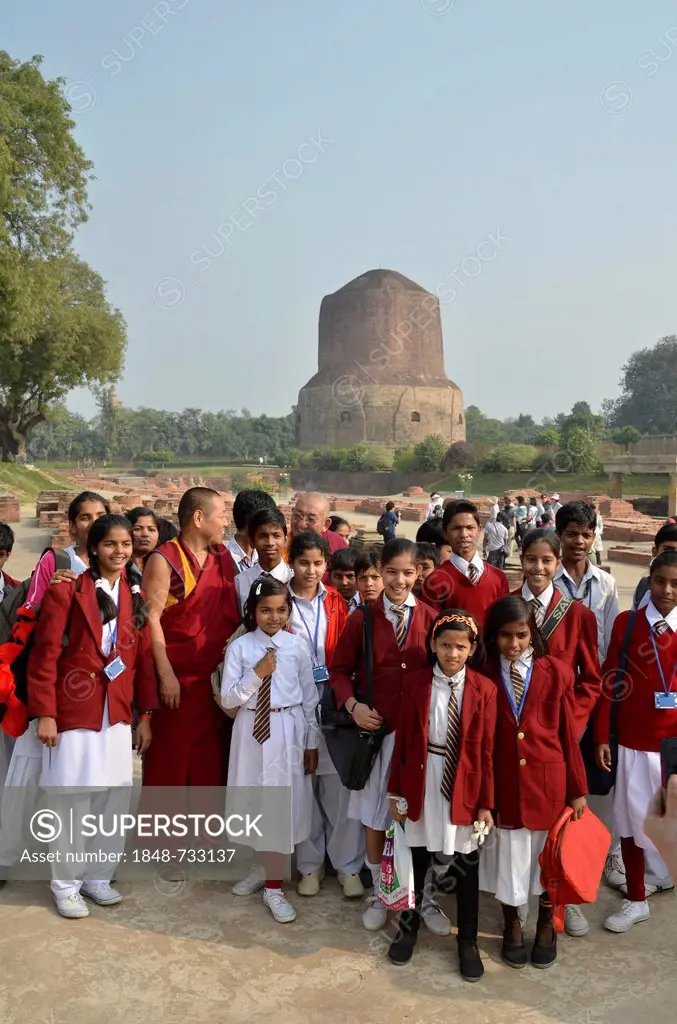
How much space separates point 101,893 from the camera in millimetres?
2676

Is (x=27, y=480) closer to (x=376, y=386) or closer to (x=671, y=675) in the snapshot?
(x=671, y=675)

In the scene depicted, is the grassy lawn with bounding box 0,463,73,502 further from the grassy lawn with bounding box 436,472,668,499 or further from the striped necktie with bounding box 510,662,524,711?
the striped necktie with bounding box 510,662,524,711

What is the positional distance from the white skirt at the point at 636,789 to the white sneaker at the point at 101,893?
170 centimetres

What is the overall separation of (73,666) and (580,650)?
66.3 inches

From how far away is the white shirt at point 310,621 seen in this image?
2873 millimetres

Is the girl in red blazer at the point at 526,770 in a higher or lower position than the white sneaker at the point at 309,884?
higher

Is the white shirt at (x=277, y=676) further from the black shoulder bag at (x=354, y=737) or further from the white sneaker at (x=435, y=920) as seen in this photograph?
the white sneaker at (x=435, y=920)

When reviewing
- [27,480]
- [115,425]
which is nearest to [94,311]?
[27,480]

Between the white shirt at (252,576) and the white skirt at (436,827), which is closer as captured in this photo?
the white skirt at (436,827)

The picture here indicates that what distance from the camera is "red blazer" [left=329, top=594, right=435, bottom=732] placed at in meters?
2.64

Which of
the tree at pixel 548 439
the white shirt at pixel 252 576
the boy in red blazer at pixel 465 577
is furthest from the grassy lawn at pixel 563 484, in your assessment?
the white shirt at pixel 252 576

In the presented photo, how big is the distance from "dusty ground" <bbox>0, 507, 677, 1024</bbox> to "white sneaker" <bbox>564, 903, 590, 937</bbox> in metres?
0.03

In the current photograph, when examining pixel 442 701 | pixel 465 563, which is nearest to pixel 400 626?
pixel 442 701

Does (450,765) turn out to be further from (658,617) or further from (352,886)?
Answer: (658,617)
